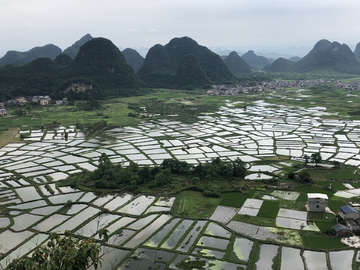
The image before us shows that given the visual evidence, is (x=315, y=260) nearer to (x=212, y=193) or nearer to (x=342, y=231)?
(x=342, y=231)

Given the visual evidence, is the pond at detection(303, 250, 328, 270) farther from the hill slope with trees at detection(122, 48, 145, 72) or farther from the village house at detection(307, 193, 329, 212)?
the hill slope with trees at detection(122, 48, 145, 72)

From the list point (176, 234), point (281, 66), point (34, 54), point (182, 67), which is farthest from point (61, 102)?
point (281, 66)

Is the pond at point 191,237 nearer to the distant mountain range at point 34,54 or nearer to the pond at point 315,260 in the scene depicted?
the pond at point 315,260

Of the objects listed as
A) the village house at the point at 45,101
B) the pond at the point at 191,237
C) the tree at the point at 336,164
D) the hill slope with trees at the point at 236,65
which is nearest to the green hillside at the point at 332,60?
the hill slope with trees at the point at 236,65

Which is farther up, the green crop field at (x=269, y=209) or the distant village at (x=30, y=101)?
the distant village at (x=30, y=101)

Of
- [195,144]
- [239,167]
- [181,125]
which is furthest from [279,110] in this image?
[239,167]

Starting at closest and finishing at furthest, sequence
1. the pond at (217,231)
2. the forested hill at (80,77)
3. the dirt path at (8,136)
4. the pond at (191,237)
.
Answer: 1. the pond at (191,237)
2. the pond at (217,231)
3. the dirt path at (8,136)
4. the forested hill at (80,77)
